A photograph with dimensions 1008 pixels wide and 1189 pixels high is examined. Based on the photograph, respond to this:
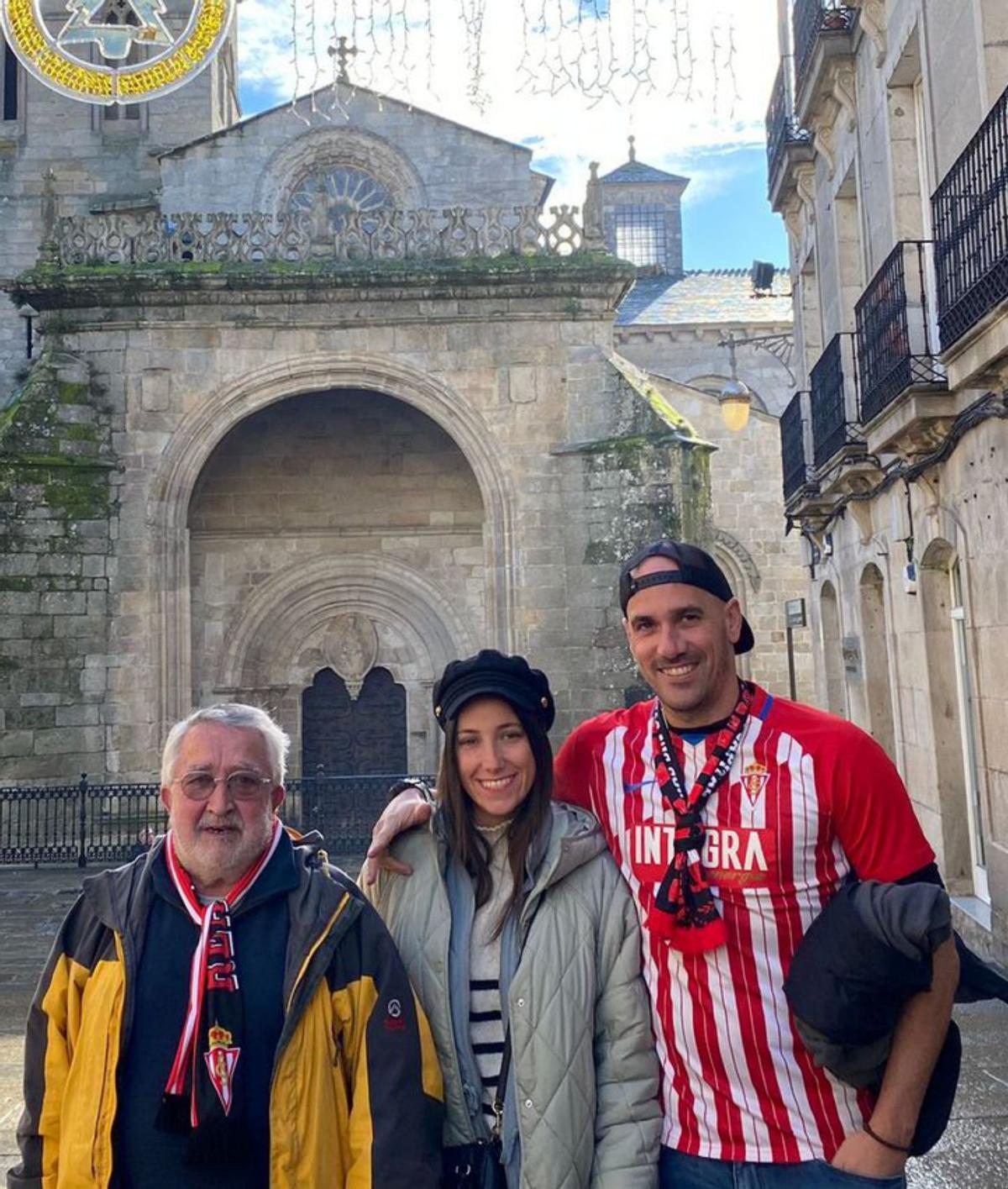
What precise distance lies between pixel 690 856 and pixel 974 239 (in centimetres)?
499

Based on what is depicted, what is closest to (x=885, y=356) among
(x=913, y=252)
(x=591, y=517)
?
(x=913, y=252)

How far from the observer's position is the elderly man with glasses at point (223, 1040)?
2.05 metres

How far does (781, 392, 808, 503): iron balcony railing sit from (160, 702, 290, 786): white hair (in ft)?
30.6

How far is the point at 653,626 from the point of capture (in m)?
2.19

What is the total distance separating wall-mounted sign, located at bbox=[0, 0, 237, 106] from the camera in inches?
363

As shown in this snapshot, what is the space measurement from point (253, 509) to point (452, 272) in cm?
444

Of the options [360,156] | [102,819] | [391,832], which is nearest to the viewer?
[391,832]

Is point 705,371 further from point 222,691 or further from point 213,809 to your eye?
point 213,809

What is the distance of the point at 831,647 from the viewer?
11984 mm

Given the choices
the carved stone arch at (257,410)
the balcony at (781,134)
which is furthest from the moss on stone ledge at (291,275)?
the balcony at (781,134)

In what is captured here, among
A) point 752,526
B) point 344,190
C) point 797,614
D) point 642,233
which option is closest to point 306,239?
point 344,190

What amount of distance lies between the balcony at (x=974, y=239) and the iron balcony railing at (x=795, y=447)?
4.79 meters

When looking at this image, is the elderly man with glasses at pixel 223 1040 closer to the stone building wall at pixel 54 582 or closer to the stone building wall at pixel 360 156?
the stone building wall at pixel 54 582

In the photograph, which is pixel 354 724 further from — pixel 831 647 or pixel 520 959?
pixel 520 959
